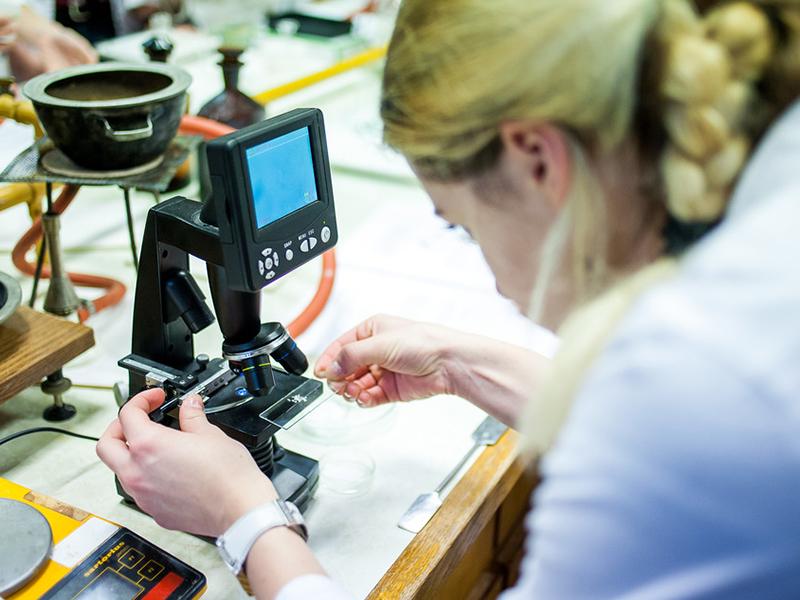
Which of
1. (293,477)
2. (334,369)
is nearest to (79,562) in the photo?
(293,477)

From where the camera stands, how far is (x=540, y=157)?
1.88 feet

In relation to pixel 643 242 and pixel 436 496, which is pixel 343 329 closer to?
pixel 436 496

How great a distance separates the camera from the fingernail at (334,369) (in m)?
0.98

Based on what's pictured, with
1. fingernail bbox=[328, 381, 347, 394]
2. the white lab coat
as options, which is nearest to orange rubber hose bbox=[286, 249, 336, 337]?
fingernail bbox=[328, 381, 347, 394]

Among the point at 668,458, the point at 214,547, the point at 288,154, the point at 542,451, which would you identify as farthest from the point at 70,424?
the point at 668,458

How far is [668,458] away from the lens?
0.48 meters

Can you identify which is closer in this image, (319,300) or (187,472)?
(187,472)

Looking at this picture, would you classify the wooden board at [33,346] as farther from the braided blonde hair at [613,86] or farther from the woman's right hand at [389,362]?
the braided blonde hair at [613,86]

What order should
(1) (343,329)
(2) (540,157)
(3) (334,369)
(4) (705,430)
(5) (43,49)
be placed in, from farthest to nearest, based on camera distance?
1. (5) (43,49)
2. (1) (343,329)
3. (3) (334,369)
4. (2) (540,157)
5. (4) (705,430)

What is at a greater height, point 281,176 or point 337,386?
point 281,176

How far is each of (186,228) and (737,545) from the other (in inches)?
21.7

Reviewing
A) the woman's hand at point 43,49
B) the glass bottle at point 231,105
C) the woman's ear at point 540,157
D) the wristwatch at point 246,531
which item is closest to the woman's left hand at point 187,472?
the wristwatch at point 246,531

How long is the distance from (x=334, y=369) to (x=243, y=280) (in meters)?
0.26

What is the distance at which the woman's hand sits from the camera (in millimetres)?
1614
